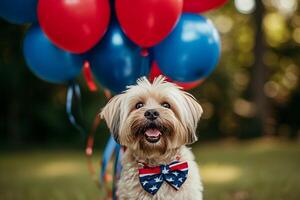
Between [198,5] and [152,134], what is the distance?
1.59m

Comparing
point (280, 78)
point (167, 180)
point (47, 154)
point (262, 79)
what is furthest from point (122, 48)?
point (280, 78)

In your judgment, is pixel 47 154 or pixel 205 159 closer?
pixel 205 159

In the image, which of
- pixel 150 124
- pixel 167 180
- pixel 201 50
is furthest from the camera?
pixel 201 50

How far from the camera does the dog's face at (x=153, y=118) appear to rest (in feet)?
10.9

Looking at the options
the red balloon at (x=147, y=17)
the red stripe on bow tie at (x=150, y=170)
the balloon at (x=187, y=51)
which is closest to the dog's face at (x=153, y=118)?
the red stripe on bow tie at (x=150, y=170)

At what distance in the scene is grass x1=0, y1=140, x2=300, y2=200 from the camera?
21.5ft

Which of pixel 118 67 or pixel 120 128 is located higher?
pixel 118 67

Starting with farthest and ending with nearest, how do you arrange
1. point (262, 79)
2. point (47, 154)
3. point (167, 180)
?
point (262, 79) → point (47, 154) → point (167, 180)

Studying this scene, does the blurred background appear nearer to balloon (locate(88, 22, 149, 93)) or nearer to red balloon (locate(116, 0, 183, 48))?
balloon (locate(88, 22, 149, 93))

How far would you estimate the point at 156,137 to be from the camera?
3363mm

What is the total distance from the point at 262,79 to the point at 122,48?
12.6 m

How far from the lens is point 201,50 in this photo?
4242mm

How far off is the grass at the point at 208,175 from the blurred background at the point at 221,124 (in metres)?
0.01

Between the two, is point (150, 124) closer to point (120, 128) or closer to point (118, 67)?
point (120, 128)
